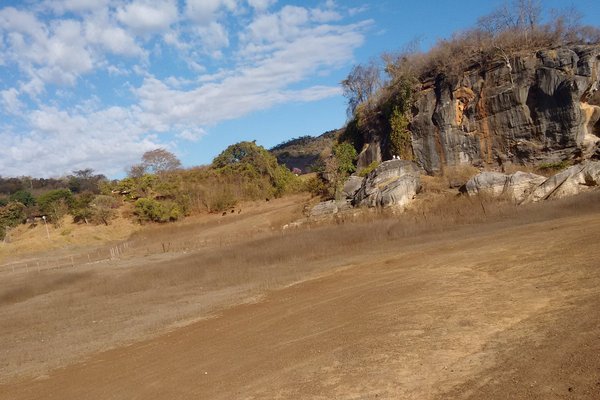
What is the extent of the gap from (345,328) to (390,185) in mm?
22024

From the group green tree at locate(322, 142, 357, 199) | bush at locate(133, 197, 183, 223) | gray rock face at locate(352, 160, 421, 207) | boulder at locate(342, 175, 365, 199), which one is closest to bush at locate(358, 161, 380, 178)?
boulder at locate(342, 175, 365, 199)

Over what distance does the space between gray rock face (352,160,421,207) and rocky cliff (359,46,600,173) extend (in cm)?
261

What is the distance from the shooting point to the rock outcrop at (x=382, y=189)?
95.5ft

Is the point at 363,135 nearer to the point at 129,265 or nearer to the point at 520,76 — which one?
the point at 520,76

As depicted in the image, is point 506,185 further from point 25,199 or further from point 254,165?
point 25,199

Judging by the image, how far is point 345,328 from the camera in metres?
8.71

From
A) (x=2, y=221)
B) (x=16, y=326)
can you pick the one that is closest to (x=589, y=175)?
(x=16, y=326)

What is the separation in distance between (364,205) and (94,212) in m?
24.4

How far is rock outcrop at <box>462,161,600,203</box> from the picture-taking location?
23.9 meters

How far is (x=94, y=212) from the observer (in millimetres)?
42875

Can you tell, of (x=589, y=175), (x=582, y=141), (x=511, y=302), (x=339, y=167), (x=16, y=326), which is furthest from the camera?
(x=339, y=167)

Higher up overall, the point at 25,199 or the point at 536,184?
the point at 25,199

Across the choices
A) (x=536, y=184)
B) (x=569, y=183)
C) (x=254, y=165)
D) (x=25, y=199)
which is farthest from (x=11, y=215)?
(x=569, y=183)

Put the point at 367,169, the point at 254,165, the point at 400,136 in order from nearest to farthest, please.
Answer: the point at 400,136
the point at 367,169
the point at 254,165
